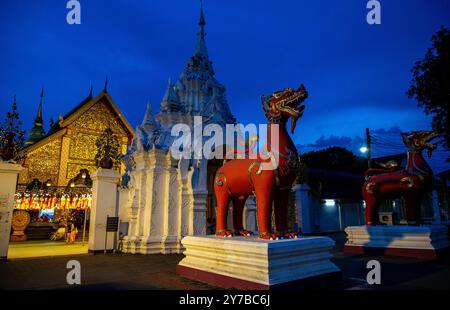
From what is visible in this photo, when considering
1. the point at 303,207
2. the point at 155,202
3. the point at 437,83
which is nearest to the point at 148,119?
the point at 155,202

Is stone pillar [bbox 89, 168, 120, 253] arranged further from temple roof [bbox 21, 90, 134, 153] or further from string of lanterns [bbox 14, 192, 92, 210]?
→ temple roof [bbox 21, 90, 134, 153]

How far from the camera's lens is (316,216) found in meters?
16.5

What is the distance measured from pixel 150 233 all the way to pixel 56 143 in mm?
17907

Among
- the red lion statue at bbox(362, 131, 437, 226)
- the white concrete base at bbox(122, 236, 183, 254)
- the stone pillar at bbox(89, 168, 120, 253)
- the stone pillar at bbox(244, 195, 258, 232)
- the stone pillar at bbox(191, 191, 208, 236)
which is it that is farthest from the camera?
the stone pillar at bbox(244, 195, 258, 232)

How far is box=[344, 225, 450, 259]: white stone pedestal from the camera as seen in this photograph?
710 centimetres

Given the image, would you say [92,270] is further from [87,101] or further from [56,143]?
[87,101]

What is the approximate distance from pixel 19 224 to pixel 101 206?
29.9ft

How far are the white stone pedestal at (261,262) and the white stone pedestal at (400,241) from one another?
400cm

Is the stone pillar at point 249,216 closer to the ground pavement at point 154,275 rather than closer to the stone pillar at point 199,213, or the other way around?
the stone pillar at point 199,213

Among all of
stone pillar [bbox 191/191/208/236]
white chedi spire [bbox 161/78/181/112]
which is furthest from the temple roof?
stone pillar [bbox 191/191/208/236]

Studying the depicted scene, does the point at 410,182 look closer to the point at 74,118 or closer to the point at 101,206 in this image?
the point at 101,206

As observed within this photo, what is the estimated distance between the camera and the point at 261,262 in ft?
12.6

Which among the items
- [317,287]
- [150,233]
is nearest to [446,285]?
[317,287]

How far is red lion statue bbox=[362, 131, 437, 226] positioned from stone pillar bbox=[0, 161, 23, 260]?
10270mm
